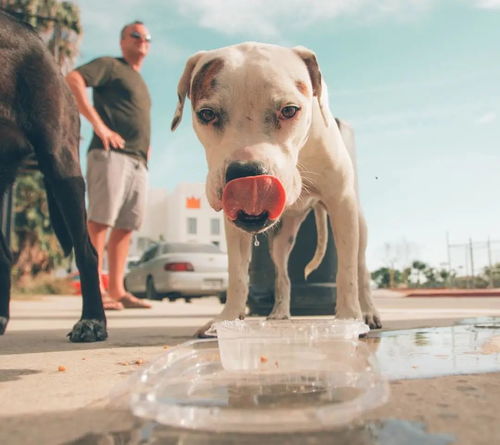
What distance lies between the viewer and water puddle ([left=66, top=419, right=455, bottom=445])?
0.99 meters

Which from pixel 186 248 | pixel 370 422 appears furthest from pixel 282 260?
pixel 186 248

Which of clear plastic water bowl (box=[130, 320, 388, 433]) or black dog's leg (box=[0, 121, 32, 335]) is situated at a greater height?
black dog's leg (box=[0, 121, 32, 335])

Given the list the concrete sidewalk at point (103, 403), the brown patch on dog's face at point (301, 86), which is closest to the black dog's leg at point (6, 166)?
the concrete sidewalk at point (103, 403)

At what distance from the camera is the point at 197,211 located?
4228 centimetres

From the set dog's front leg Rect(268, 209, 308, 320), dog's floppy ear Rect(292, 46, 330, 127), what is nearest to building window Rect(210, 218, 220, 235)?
dog's front leg Rect(268, 209, 308, 320)

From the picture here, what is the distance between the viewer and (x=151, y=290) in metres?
11.1

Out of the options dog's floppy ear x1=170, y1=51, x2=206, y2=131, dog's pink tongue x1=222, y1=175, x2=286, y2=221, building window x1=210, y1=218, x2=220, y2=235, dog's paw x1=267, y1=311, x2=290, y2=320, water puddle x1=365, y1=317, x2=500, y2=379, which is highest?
building window x1=210, y1=218, x2=220, y2=235

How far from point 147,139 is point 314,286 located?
2.15 metres

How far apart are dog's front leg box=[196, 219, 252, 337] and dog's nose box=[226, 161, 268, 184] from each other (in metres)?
0.84

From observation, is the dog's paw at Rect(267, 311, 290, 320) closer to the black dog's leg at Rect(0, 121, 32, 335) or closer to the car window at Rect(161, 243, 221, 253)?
the black dog's leg at Rect(0, 121, 32, 335)

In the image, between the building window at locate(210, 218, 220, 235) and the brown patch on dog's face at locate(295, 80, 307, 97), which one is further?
the building window at locate(210, 218, 220, 235)

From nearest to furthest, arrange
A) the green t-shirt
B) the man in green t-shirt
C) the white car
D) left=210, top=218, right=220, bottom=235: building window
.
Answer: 1. the man in green t-shirt
2. the green t-shirt
3. the white car
4. left=210, top=218, right=220, bottom=235: building window

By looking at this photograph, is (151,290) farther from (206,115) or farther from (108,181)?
(206,115)

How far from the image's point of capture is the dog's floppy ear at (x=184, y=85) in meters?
2.83
